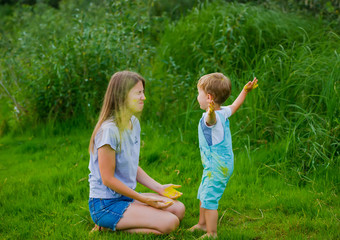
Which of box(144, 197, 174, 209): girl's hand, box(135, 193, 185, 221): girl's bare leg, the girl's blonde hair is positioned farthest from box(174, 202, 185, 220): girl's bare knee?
the girl's blonde hair

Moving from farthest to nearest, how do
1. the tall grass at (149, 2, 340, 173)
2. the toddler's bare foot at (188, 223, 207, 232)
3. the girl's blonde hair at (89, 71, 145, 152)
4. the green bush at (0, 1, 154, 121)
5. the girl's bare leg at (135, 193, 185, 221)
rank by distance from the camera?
1. the green bush at (0, 1, 154, 121)
2. the tall grass at (149, 2, 340, 173)
3. the girl's bare leg at (135, 193, 185, 221)
4. the toddler's bare foot at (188, 223, 207, 232)
5. the girl's blonde hair at (89, 71, 145, 152)

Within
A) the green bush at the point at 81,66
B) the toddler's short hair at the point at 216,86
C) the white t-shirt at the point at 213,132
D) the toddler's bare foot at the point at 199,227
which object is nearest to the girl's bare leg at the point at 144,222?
the toddler's bare foot at the point at 199,227

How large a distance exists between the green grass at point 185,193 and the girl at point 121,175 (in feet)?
0.35

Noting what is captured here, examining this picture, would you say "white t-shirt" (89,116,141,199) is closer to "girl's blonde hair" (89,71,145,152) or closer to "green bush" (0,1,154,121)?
"girl's blonde hair" (89,71,145,152)

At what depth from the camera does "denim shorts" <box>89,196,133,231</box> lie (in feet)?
9.91

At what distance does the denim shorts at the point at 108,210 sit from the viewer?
302 centimetres

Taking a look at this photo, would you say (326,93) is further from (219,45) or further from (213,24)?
(213,24)

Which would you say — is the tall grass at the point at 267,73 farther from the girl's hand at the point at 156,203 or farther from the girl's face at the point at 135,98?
the girl's face at the point at 135,98

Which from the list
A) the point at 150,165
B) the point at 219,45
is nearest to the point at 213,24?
the point at 219,45

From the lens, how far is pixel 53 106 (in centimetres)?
555

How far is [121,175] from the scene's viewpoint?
121 inches

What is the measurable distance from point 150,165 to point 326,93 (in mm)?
2090

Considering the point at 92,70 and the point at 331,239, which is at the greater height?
the point at 92,70

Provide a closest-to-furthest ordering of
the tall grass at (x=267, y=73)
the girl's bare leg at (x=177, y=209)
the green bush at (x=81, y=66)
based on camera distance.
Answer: the girl's bare leg at (x=177, y=209) < the tall grass at (x=267, y=73) < the green bush at (x=81, y=66)
